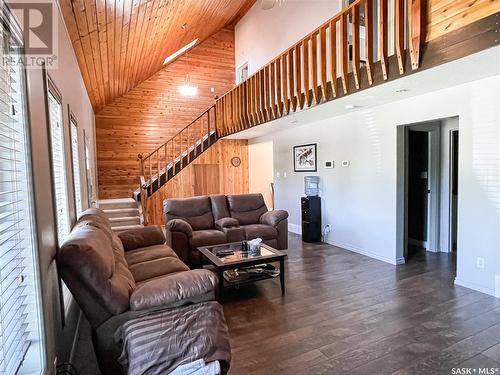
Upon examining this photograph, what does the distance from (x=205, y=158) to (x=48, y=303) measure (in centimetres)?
644

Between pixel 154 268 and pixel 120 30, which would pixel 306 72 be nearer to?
pixel 120 30

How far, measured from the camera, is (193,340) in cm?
163

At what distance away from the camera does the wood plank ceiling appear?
281 cm

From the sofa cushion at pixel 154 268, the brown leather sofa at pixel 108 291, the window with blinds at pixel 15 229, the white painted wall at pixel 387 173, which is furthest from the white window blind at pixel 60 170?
the white painted wall at pixel 387 173

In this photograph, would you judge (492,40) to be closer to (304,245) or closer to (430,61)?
(430,61)

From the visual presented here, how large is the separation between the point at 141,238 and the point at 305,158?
12.0 feet

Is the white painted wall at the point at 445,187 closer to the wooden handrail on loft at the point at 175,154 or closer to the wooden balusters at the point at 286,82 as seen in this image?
the wooden balusters at the point at 286,82

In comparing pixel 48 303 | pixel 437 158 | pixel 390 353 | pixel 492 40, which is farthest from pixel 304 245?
pixel 48 303

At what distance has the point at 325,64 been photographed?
3.98 metres

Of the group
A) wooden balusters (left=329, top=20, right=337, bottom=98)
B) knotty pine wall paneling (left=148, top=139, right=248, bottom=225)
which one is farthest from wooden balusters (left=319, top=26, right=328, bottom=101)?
knotty pine wall paneling (left=148, top=139, right=248, bottom=225)

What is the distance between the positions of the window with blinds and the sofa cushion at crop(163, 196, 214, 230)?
11.3ft

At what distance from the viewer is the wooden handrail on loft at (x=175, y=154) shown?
7.03 m

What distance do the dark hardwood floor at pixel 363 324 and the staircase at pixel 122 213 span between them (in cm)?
330

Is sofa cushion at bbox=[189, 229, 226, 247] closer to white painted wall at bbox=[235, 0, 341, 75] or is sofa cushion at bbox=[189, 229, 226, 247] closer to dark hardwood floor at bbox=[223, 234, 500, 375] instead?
dark hardwood floor at bbox=[223, 234, 500, 375]
